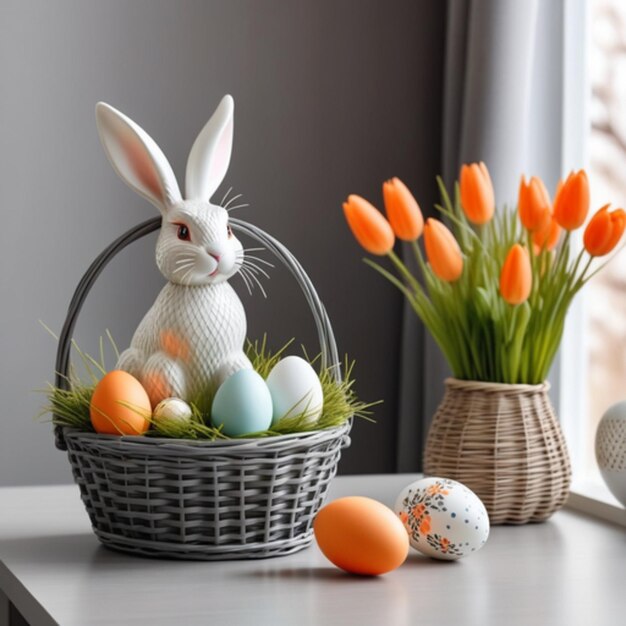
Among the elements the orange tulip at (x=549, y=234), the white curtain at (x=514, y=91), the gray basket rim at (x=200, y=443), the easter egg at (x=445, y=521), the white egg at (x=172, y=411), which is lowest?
the easter egg at (x=445, y=521)

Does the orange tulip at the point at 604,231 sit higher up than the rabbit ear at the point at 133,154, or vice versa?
the rabbit ear at the point at 133,154

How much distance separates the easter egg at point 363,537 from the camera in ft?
3.02

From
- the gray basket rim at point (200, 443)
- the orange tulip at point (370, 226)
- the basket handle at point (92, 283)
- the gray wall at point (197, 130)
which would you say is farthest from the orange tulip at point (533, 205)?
the gray wall at point (197, 130)

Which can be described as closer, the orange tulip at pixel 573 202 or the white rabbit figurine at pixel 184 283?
the white rabbit figurine at pixel 184 283

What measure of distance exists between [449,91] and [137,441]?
46.6 inches

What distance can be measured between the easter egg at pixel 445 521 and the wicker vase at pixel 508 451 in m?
0.18

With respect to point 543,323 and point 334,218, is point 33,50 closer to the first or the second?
point 334,218

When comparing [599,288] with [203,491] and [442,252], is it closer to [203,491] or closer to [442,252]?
[442,252]

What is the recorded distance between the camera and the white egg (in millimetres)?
948

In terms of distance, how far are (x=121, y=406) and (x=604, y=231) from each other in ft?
1.76

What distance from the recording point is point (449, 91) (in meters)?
1.93

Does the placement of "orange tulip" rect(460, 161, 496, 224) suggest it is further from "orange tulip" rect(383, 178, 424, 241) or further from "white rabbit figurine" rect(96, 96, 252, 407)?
"white rabbit figurine" rect(96, 96, 252, 407)

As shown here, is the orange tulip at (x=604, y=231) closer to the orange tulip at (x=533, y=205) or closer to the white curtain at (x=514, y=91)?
the orange tulip at (x=533, y=205)

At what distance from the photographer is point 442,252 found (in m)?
1.17
